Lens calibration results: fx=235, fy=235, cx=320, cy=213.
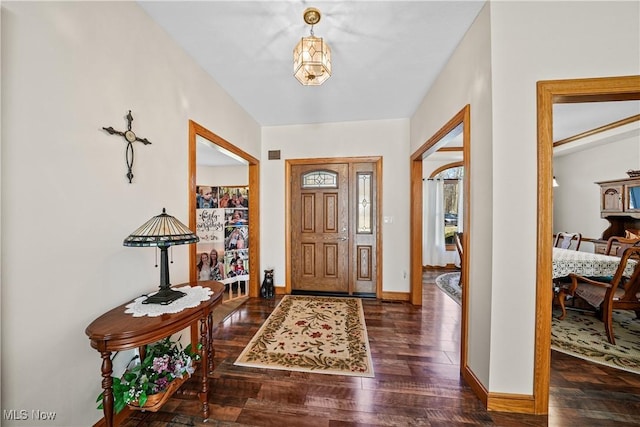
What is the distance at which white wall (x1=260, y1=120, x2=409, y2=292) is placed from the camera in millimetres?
3605

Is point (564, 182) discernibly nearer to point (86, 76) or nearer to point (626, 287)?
point (626, 287)

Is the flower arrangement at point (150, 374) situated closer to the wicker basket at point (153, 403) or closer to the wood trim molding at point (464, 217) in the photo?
the wicker basket at point (153, 403)

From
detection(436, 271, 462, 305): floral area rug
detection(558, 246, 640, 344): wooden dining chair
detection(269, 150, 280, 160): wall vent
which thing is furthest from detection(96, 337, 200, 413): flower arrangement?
detection(558, 246, 640, 344): wooden dining chair

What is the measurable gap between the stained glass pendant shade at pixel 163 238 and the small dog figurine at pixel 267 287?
7.15 ft

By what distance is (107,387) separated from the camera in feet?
3.71

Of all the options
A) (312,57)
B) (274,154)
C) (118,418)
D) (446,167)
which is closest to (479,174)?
(312,57)

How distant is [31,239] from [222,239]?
3.28m

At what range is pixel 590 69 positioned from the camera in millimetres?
1477

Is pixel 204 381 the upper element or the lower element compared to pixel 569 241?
lower

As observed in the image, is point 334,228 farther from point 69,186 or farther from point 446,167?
point 446,167

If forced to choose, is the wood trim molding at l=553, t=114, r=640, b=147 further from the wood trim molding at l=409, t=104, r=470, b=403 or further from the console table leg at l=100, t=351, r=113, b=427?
the console table leg at l=100, t=351, r=113, b=427

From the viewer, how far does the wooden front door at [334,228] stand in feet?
12.4

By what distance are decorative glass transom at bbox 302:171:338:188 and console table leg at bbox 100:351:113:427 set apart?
311 centimetres

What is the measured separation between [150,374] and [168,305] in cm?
43
